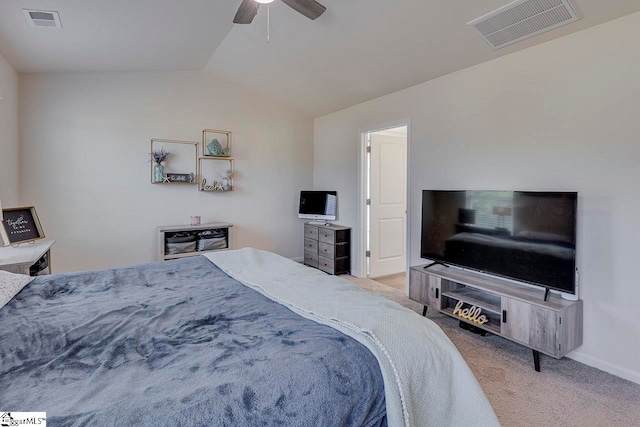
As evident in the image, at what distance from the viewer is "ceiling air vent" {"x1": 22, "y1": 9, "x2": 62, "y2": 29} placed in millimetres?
2512

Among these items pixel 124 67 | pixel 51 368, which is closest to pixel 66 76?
pixel 124 67

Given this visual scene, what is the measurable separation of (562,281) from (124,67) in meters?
4.87

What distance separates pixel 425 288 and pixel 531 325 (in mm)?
947

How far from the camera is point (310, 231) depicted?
521cm

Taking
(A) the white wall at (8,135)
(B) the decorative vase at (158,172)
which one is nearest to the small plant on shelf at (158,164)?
(B) the decorative vase at (158,172)

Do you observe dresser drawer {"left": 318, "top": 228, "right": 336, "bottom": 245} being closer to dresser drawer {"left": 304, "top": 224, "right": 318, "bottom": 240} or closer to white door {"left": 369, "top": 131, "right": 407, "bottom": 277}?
dresser drawer {"left": 304, "top": 224, "right": 318, "bottom": 240}

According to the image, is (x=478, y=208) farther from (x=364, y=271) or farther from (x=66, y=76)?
(x=66, y=76)

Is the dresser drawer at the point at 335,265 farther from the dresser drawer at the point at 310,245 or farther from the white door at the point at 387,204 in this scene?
the white door at the point at 387,204

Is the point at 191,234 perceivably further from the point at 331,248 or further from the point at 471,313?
the point at 471,313

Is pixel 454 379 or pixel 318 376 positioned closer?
pixel 318 376

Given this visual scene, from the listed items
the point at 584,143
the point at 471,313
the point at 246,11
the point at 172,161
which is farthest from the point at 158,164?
the point at 584,143

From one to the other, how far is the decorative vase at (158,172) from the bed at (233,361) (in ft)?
8.84

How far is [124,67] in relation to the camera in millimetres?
3965

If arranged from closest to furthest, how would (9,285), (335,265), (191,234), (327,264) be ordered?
(9,285), (191,234), (335,265), (327,264)
